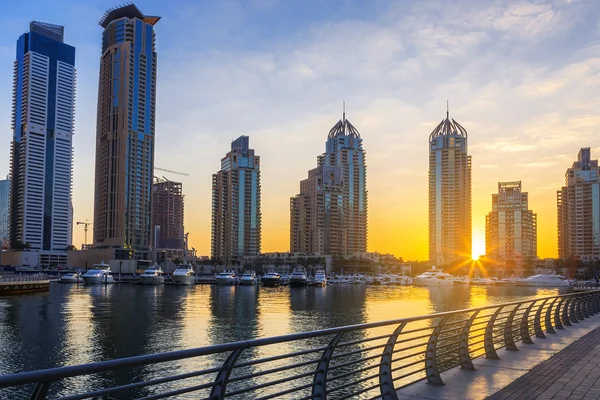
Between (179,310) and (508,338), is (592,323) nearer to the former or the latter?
(508,338)

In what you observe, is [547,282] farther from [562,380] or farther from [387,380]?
[387,380]

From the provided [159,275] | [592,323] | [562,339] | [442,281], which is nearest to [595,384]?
[562,339]

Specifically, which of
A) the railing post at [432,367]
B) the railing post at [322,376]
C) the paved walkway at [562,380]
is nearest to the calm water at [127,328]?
the railing post at [432,367]

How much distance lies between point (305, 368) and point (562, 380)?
56.3ft

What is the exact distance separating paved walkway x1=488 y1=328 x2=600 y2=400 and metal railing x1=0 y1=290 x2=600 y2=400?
4.19 feet

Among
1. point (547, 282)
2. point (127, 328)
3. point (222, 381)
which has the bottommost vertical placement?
point (547, 282)

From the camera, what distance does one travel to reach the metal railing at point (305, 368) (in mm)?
5379

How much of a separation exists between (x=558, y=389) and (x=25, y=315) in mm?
51241

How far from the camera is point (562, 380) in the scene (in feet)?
37.3

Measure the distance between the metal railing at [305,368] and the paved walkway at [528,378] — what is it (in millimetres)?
387

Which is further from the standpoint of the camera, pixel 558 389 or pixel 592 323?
pixel 592 323

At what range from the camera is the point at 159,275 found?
138000 mm

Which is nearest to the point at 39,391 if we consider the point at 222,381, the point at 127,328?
the point at 222,381

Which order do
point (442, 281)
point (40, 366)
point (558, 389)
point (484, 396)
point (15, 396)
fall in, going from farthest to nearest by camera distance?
point (442, 281)
point (40, 366)
point (15, 396)
point (558, 389)
point (484, 396)
